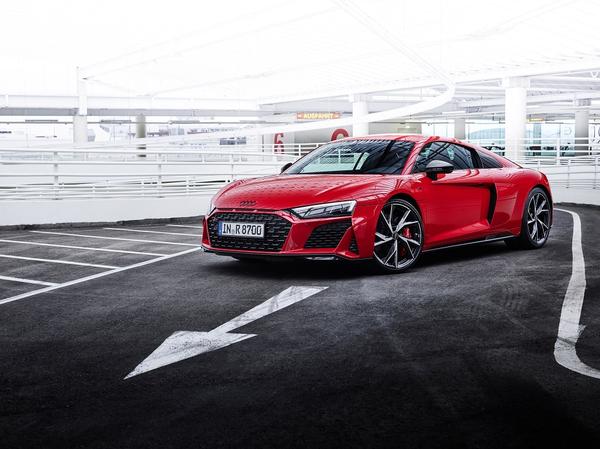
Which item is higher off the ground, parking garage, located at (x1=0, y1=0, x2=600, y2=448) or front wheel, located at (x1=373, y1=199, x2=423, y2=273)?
front wheel, located at (x1=373, y1=199, x2=423, y2=273)

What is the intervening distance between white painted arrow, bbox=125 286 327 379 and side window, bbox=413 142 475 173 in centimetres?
262

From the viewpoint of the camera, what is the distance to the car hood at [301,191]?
7090mm

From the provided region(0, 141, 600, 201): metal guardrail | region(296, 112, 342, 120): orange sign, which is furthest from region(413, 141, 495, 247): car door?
region(296, 112, 342, 120): orange sign

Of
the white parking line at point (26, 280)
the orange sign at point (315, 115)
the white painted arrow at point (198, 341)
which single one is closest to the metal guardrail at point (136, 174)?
the white parking line at point (26, 280)

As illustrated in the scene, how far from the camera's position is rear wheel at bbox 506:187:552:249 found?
29.9 feet

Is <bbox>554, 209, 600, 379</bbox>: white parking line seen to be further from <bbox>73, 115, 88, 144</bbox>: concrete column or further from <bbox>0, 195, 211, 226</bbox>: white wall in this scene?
<bbox>73, 115, 88, 144</bbox>: concrete column

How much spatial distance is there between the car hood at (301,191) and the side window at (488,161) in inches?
68.2

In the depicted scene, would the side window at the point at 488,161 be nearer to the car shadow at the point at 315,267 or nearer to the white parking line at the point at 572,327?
the car shadow at the point at 315,267

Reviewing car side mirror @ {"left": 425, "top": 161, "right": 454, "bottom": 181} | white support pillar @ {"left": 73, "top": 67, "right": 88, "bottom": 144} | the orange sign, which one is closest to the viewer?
car side mirror @ {"left": 425, "top": 161, "right": 454, "bottom": 181}

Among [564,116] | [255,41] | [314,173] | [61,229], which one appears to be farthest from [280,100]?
[314,173]

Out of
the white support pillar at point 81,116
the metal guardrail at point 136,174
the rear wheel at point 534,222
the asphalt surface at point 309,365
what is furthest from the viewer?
the white support pillar at point 81,116

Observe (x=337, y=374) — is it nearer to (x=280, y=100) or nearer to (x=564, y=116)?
(x=280, y=100)

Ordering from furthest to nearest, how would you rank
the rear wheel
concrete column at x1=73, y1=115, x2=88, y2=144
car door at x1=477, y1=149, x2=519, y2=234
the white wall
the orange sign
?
the orange sign → concrete column at x1=73, y1=115, x2=88, y2=144 → the white wall → the rear wheel → car door at x1=477, y1=149, x2=519, y2=234

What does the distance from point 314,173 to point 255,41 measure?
46.0 metres
